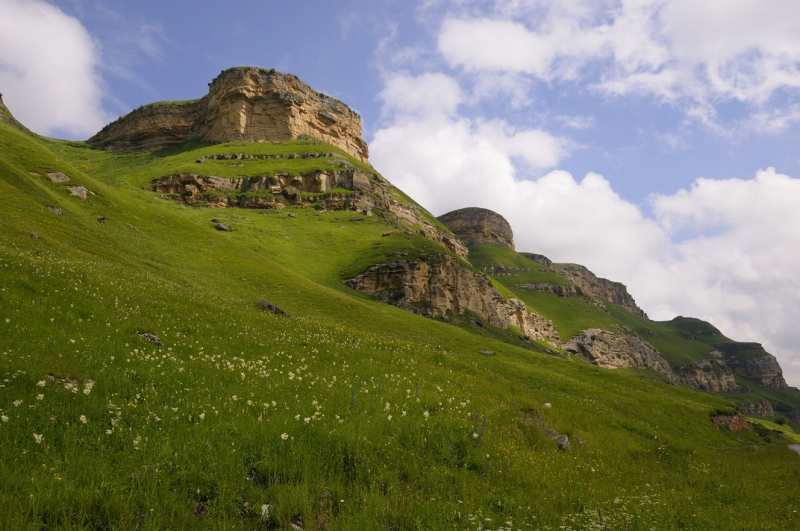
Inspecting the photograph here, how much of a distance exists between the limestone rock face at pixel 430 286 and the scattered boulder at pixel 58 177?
43988 mm

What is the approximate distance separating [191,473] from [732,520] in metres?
11.5

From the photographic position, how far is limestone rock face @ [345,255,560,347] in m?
79.6

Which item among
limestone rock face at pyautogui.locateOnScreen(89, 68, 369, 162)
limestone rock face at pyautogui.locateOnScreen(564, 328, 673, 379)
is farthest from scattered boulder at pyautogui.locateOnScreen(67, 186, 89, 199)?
limestone rock face at pyautogui.locateOnScreen(564, 328, 673, 379)

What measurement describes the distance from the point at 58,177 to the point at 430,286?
6398 cm

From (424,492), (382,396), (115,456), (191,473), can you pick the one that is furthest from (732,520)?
(115,456)

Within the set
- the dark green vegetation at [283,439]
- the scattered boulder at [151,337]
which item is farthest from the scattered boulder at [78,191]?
the scattered boulder at [151,337]

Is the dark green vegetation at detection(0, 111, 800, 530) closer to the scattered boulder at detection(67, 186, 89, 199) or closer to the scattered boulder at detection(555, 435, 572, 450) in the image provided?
the scattered boulder at detection(555, 435, 572, 450)

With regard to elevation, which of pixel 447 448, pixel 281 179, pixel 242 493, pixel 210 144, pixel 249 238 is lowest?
pixel 242 493

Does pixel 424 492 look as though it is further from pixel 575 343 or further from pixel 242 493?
pixel 575 343

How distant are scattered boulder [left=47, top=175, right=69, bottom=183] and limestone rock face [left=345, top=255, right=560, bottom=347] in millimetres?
43988

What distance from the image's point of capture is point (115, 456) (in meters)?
6.53

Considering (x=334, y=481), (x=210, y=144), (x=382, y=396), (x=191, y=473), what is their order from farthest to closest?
1. (x=210, y=144)
2. (x=382, y=396)
3. (x=334, y=481)
4. (x=191, y=473)

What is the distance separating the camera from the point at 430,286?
8794 cm

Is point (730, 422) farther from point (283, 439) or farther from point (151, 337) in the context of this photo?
point (151, 337)
